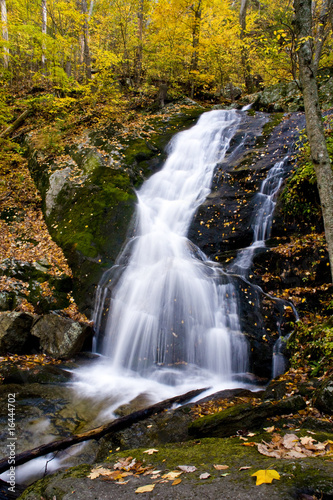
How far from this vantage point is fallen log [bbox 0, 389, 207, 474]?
2.98 m

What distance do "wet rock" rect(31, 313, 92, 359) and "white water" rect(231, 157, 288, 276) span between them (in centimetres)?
433

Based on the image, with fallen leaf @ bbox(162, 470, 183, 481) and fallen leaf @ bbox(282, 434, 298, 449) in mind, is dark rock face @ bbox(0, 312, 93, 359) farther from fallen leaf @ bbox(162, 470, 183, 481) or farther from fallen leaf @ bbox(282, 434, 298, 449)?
fallen leaf @ bbox(282, 434, 298, 449)

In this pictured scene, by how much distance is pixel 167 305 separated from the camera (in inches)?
272

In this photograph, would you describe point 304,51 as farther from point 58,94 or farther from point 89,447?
point 58,94

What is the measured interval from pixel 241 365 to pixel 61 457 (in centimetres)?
380

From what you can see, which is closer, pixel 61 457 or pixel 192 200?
pixel 61 457

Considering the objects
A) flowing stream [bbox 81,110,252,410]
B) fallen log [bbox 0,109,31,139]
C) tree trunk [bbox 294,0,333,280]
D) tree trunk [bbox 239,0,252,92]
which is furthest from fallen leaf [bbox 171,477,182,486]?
tree trunk [bbox 239,0,252,92]

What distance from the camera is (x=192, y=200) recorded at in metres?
9.86

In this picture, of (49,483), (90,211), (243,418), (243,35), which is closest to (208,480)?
(49,483)

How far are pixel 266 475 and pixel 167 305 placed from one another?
5257 mm

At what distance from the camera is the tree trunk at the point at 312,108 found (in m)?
4.43

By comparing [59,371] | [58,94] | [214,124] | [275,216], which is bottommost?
[59,371]

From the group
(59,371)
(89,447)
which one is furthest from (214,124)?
(89,447)

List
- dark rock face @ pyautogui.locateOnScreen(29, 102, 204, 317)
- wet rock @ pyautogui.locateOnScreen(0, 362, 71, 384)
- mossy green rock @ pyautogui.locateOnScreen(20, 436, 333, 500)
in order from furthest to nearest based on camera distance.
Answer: dark rock face @ pyautogui.locateOnScreen(29, 102, 204, 317) → wet rock @ pyautogui.locateOnScreen(0, 362, 71, 384) → mossy green rock @ pyautogui.locateOnScreen(20, 436, 333, 500)
